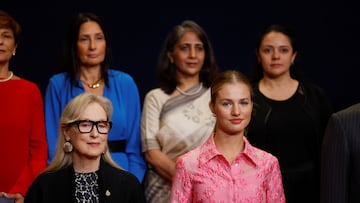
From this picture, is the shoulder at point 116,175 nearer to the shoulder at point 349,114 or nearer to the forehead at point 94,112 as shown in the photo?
the forehead at point 94,112

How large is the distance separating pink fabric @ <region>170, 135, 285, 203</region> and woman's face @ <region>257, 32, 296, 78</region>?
2.69 feet

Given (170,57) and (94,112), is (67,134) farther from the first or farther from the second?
(170,57)

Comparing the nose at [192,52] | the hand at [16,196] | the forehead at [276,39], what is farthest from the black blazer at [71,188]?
the forehead at [276,39]

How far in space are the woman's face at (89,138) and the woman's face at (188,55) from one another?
3.14 feet

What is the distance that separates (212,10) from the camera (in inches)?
214

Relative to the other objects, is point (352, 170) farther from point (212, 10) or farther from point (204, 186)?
point (212, 10)

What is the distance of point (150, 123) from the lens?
4293 millimetres

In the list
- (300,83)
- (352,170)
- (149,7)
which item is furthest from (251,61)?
(352,170)

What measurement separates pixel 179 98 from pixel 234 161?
0.92 m

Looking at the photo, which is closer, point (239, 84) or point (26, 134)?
point (239, 84)

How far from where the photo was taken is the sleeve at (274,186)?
3465 mm

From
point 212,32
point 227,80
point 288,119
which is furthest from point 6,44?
point 212,32

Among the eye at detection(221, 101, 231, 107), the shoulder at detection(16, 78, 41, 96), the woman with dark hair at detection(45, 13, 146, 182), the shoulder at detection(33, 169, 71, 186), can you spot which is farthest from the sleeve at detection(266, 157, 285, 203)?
the shoulder at detection(16, 78, 41, 96)

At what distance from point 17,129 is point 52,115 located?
27 centimetres
